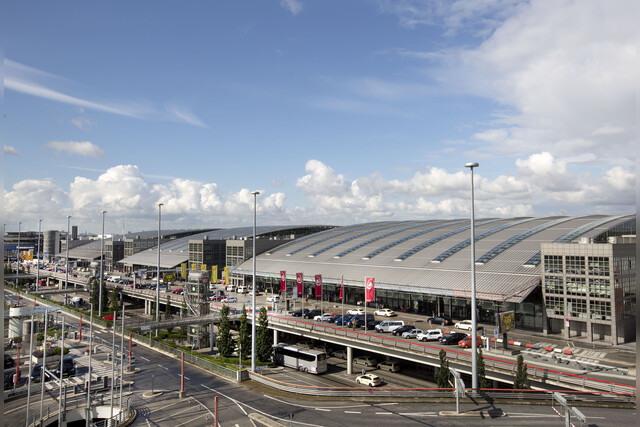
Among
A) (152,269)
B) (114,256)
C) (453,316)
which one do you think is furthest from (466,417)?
(114,256)

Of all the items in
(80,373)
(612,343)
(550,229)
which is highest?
(550,229)

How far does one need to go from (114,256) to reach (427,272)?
12509 cm

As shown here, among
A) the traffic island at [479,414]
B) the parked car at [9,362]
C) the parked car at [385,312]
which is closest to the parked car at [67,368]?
the parked car at [9,362]

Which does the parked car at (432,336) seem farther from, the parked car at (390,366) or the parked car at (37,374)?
the parked car at (37,374)

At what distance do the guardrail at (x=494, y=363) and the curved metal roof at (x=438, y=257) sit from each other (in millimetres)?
15660

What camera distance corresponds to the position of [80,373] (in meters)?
42.5

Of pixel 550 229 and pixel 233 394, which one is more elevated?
pixel 550 229

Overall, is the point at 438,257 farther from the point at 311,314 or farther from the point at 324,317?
the point at 311,314

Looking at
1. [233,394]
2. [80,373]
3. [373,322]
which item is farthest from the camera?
[373,322]

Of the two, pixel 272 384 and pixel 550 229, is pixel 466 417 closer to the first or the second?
pixel 272 384

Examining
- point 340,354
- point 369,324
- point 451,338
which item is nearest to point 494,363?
point 451,338

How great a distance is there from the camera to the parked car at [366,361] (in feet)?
159

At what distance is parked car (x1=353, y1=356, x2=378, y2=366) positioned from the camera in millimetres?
48375

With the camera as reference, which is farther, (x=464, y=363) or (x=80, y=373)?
(x=80, y=373)
